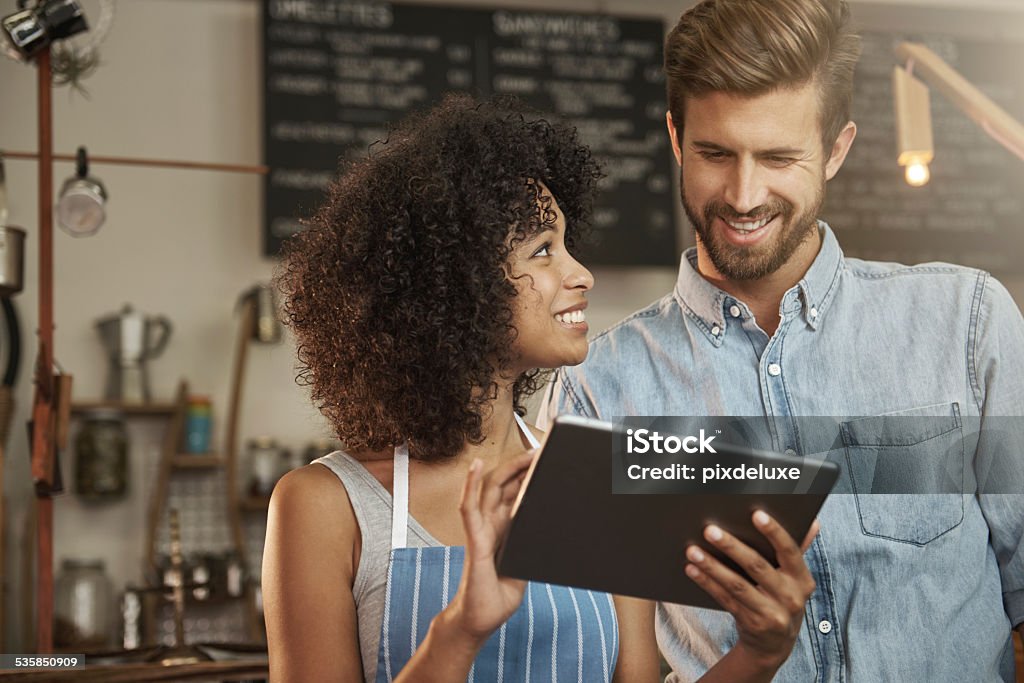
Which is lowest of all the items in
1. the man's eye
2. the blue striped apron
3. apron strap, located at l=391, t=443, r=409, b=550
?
the blue striped apron

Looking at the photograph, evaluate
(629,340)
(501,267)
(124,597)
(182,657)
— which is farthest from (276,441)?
(501,267)

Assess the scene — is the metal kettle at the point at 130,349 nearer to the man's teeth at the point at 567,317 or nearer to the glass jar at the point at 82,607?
the glass jar at the point at 82,607

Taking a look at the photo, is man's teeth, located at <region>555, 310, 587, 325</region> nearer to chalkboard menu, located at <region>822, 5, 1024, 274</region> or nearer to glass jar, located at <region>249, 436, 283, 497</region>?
glass jar, located at <region>249, 436, 283, 497</region>

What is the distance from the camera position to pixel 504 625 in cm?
129

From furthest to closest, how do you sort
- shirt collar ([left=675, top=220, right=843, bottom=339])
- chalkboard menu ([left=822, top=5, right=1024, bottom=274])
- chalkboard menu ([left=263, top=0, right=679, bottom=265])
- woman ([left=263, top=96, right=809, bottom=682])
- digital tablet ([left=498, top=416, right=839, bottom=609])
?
chalkboard menu ([left=822, top=5, right=1024, bottom=274]), chalkboard menu ([left=263, top=0, right=679, bottom=265]), shirt collar ([left=675, top=220, right=843, bottom=339]), woman ([left=263, top=96, right=809, bottom=682]), digital tablet ([left=498, top=416, right=839, bottom=609])

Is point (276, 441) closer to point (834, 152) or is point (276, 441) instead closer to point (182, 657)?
point (182, 657)

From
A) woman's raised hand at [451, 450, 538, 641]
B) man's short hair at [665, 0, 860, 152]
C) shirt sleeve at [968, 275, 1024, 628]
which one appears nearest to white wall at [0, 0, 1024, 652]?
man's short hair at [665, 0, 860, 152]

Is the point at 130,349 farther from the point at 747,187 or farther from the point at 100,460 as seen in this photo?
the point at 747,187

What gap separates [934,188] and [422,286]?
11.2 ft

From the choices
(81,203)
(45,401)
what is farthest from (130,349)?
A: (45,401)

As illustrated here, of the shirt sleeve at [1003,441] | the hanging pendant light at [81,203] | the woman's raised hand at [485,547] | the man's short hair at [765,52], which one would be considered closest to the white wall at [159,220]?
the hanging pendant light at [81,203]

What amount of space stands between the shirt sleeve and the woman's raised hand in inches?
27.5

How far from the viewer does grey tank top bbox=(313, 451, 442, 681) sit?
125cm

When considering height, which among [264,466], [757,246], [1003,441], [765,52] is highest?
[765,52]
